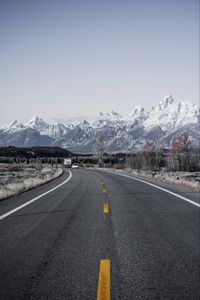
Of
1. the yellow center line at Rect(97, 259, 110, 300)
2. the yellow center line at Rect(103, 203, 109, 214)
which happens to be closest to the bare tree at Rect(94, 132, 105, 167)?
the yellow center line at Rect(103, 203, 109, 214)

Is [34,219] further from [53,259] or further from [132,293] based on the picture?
[132,293]

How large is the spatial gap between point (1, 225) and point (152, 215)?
4.13 meters

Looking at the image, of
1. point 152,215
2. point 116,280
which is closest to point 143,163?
point 152,215

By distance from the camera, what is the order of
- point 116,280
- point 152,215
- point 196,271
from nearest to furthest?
point 116,280 < point 196,271 < point 152,215

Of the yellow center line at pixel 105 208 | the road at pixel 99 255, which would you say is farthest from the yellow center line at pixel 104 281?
the yellow center line at pixel 105 208

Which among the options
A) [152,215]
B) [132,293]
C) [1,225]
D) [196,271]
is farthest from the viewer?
[152,215]

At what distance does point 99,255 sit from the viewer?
4.96 metres

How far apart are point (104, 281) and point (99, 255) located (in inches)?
41.3

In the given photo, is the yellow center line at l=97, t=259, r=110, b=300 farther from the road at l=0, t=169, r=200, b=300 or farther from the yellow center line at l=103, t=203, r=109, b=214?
the yellow center line at l=103, t=203, r=109, b=214

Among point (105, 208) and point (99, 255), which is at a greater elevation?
Result: point (105, 208)

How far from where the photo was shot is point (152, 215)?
27.7ft

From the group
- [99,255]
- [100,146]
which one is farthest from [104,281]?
[100,146]

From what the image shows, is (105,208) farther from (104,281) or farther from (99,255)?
(104,281)

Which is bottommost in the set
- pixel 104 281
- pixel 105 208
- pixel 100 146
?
pixel 104 281
